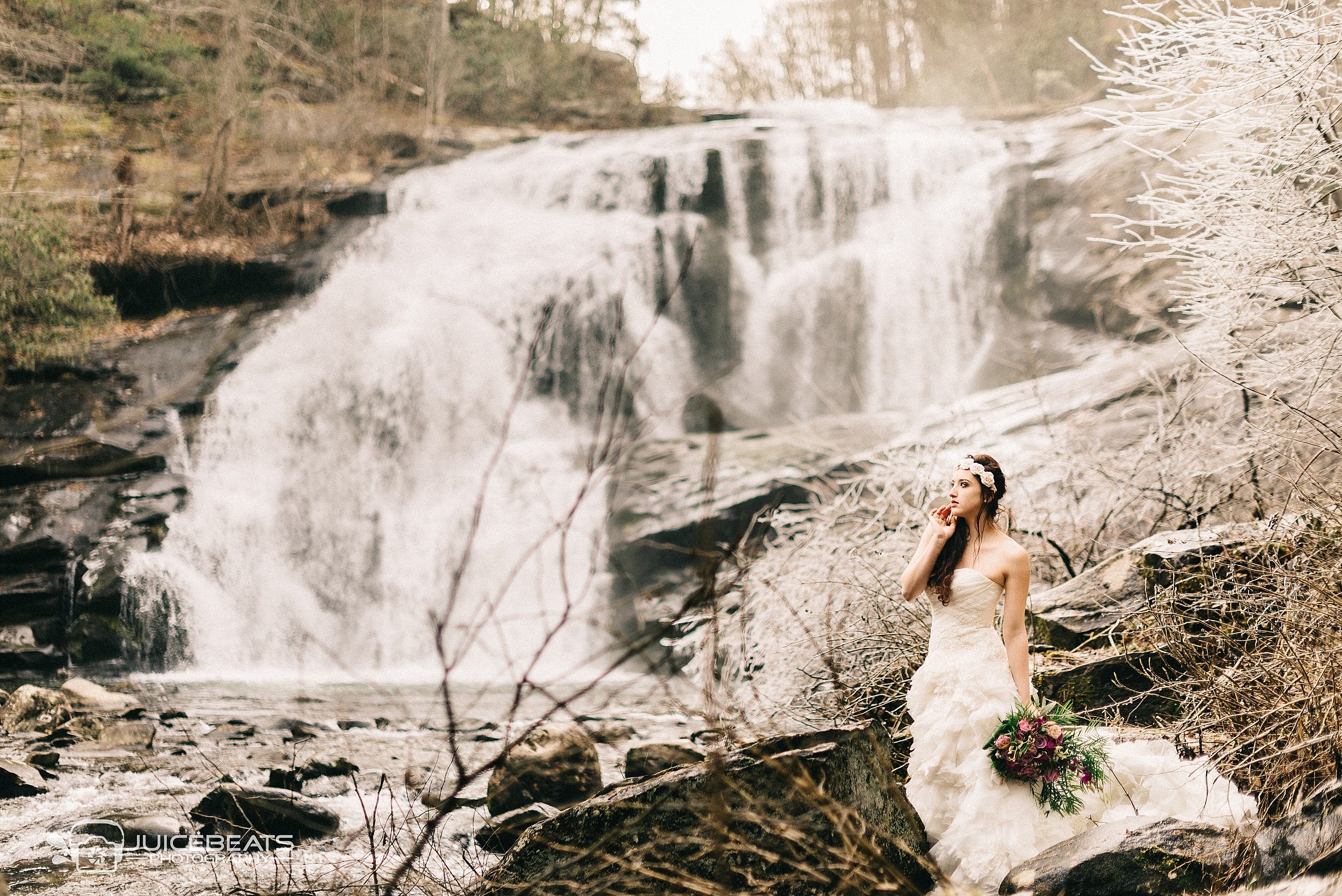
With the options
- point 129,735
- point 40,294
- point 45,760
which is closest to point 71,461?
point 40,294

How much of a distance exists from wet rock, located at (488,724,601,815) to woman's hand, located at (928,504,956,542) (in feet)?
10.8

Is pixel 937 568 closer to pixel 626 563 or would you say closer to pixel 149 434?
pixel 626 563

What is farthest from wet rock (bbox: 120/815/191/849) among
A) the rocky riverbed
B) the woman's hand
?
the woman's hand

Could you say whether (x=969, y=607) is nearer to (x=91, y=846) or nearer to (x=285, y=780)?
(x=285, y=780)

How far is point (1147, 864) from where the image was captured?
2775 mm

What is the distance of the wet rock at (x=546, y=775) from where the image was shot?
5809mm

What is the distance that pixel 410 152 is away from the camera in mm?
17875

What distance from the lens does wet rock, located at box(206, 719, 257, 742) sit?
7.70 metres

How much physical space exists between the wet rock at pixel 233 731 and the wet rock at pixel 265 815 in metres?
2.35

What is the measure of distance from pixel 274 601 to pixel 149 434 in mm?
3148

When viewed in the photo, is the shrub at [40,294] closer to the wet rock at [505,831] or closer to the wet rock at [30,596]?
the wet rock at [30,596]

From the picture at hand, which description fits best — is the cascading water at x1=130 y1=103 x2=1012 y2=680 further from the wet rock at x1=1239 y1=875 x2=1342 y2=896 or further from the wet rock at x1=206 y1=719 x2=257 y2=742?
the wet rock at x1=1239 y1=875 x2=1342 y2=896

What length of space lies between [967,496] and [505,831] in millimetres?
3476

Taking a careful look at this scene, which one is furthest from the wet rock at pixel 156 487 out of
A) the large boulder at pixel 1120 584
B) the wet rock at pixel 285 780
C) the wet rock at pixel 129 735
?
the large boulder at pixel 1120 584
